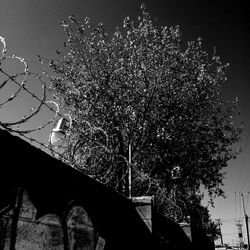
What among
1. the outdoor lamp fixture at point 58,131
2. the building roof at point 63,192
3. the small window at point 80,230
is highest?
the outdoor lamp fixture at point 58,131

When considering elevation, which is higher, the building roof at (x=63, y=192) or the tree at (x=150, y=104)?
the tree at (x=150, y=104)

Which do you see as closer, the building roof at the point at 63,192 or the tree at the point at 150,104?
the building roof at the point at 63,192

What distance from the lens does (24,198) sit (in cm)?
→ 463

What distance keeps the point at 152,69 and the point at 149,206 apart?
14.4 meters

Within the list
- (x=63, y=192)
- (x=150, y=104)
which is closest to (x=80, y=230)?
(x=63, y=192)

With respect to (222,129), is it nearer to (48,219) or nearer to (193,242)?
(193,242)

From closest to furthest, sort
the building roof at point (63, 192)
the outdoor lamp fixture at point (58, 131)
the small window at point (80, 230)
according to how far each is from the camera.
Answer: the building roof at point (63, 192) < the small window at point (80, 230) < the outdoor lamp fixture at point (58, 131)

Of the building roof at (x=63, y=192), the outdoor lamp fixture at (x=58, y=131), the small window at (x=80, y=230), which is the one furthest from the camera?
the outdoor lamp fixture at (x=58, y=131)

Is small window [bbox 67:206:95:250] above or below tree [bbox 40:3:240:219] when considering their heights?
below

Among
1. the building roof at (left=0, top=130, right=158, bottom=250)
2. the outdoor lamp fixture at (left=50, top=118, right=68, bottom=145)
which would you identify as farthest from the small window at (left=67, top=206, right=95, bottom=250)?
the outdoor lamp fixture at (left=50, top=118, right=68, bottom=145)

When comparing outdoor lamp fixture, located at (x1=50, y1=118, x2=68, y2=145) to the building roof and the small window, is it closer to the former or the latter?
the building roof

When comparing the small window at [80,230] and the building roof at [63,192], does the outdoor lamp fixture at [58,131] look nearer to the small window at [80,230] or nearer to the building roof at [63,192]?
the building roof at [63,192]

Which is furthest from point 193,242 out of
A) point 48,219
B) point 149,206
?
point 48,219

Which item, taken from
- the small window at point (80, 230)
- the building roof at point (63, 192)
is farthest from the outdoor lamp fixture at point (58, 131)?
the small window at point (80, 230)
